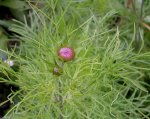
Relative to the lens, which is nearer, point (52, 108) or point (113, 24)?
point (52, 108)

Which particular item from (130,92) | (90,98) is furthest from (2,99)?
(90,98)

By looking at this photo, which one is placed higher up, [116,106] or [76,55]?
[76,55]

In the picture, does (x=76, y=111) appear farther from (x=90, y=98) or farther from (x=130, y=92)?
(x=130, y=92)

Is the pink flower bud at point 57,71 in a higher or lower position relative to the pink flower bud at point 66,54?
lower

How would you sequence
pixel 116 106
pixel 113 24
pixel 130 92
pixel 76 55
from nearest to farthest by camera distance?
1. pixel 76 55
2. pixel 116 106
3. pixel 130 92
4. pixel 113 24

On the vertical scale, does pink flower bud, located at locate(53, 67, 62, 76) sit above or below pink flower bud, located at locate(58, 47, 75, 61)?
below

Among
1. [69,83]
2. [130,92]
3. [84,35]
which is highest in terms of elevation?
[84,35]

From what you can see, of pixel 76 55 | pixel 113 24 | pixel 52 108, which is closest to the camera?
pixel 76 55
